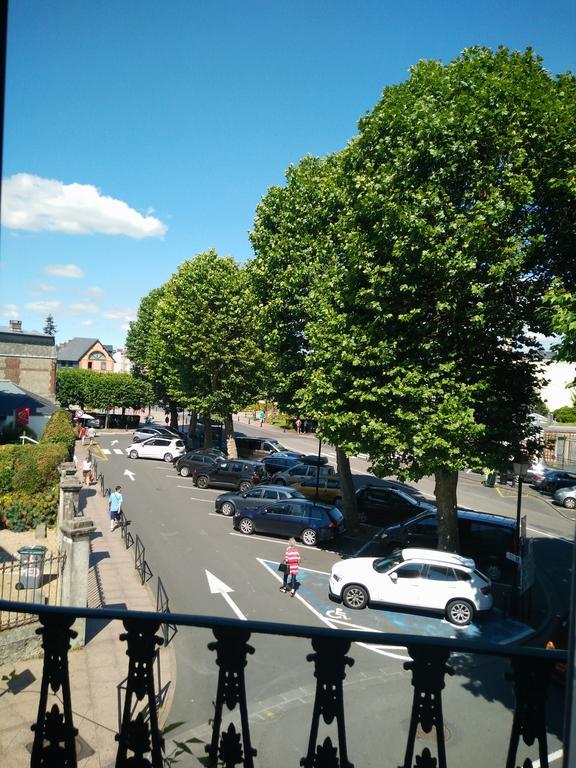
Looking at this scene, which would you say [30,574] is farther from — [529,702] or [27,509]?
[529,702]

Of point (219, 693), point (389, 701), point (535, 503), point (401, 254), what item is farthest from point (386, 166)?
point (535, 503)

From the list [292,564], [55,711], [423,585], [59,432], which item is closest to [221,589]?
[292,564]

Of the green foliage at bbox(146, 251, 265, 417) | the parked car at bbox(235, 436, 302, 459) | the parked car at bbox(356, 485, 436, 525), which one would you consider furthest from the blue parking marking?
the parked car at bbox(235, 436, 302, 459)

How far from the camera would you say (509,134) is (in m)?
12.7

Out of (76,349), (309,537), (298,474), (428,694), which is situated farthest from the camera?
(76,349)

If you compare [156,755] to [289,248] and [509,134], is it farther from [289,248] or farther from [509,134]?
[289,248]

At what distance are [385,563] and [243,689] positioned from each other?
41.7 feet

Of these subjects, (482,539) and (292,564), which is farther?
(482,539)

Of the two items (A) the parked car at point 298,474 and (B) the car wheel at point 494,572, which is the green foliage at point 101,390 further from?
(B) the car wheel at point 494,572

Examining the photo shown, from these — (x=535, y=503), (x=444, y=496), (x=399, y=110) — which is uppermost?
(x=399, y=110)

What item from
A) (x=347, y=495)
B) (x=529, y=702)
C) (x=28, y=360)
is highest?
(x=28, y=360)

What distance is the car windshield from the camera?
46.8ft

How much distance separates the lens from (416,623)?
13.4 m

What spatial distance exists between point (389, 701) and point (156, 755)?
2.21 metres
